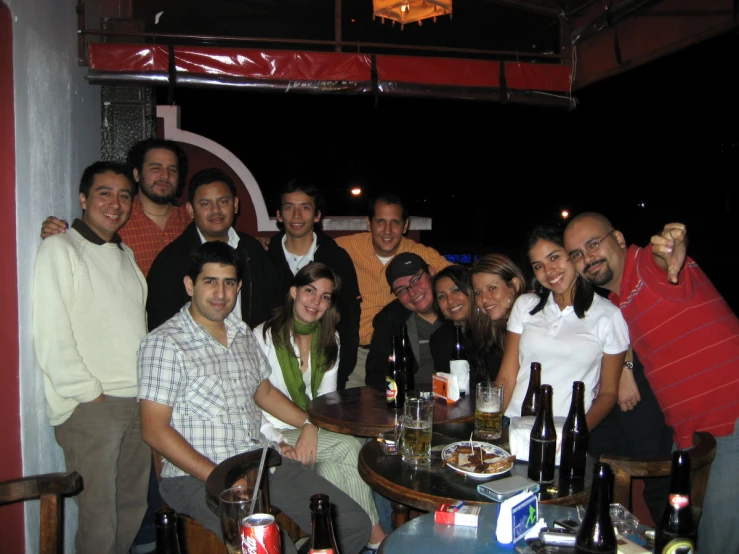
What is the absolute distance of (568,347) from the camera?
9.40 ft

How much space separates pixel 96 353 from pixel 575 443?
8.03ft

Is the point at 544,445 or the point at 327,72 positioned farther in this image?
the point at 327,72

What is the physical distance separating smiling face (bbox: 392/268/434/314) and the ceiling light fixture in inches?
68.4

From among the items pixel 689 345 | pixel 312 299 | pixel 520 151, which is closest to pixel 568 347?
pixel 689 345

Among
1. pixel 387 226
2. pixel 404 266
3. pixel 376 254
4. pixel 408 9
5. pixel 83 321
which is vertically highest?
pixel 408 9

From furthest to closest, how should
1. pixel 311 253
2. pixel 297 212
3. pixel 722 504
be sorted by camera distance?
pixel 311 253
pixel 297 212
pixel 722 504

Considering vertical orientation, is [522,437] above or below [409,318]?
below

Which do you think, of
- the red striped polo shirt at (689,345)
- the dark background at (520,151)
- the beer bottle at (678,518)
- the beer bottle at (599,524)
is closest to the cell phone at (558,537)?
the beer bottle at (599,524)

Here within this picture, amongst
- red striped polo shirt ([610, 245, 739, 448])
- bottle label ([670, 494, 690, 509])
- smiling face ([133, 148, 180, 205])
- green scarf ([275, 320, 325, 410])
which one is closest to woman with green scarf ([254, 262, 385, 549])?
green scarf ([275, 320, 325, 410])

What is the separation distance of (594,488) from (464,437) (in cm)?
118

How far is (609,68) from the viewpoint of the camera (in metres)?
5.60

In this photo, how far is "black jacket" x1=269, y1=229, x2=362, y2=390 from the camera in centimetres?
409

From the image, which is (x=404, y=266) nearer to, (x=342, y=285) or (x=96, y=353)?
(x=342, y=285)

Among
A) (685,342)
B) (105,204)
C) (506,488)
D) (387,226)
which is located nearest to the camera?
(506,488)
